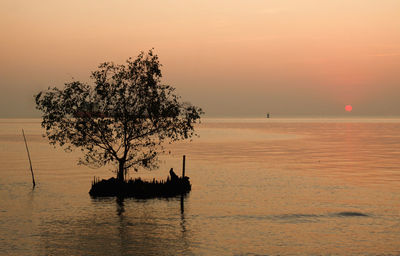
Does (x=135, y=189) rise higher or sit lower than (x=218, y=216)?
higher

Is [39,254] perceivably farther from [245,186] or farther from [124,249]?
[245,186]

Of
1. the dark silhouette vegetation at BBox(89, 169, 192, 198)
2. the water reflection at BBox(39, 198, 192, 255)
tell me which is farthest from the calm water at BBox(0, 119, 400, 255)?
the dark silhouette vegetation at BBox(89, 169, 192, 198)

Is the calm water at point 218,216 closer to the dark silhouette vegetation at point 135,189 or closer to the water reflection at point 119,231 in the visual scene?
the water reflection at point 119,231

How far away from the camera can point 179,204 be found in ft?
164

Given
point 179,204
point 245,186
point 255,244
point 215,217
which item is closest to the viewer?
point 255,244

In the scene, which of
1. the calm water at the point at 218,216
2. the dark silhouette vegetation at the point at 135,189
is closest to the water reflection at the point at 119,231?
the calm water at the point at 218,216

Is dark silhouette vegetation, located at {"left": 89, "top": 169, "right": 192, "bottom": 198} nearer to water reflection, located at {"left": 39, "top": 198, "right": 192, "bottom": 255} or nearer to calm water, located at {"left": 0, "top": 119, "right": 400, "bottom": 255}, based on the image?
calm water, located at {"left": 0, "top": 119, "right": 400, "bottom": 255}

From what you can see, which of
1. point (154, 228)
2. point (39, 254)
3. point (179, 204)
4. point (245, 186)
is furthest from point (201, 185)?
point (39, 254)

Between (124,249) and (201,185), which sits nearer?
(124,249)

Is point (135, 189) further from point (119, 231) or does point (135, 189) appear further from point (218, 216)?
point (119, 231)

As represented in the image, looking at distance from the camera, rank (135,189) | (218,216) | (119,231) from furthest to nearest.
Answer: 1. (135,189)
2. (218,216)
3. (119,231)

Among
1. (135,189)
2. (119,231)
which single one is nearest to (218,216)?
(119,231)

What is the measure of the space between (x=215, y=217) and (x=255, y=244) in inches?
377

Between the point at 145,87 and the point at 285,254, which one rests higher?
the point at 145,87
